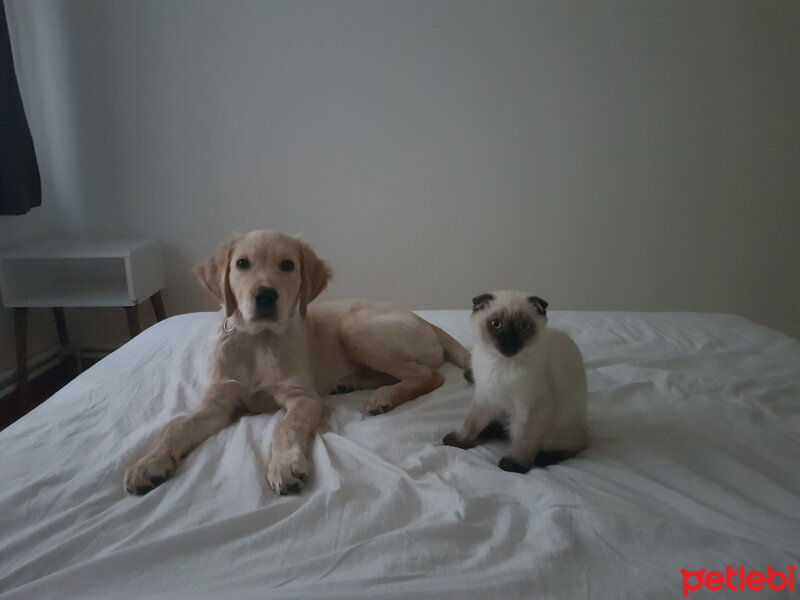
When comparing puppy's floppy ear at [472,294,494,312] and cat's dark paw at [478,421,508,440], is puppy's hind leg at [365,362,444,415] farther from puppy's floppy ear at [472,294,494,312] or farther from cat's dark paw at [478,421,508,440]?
puppy's floppy ear at [472,294,494,312]

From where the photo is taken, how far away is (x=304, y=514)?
2.76ft

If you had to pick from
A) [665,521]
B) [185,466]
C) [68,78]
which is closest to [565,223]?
[665,521]

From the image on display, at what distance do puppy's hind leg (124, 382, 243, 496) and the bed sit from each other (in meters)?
0.03

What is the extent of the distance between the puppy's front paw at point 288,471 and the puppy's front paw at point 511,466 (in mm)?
406

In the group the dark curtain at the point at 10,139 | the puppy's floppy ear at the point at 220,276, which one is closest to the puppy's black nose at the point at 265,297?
the puppy's floppy ear at the point at 220,276

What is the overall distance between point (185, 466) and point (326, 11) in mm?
2571

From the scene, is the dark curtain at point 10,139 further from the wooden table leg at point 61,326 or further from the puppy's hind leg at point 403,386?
the puppy's hind leg at point 403,386

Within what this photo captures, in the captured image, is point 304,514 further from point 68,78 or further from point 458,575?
point 68,78

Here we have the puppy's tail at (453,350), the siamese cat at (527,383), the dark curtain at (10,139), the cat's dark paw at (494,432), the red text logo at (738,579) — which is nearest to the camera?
the red text logo at (738,579)

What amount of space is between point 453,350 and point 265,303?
0.70 meters

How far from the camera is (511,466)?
1021 millimetres

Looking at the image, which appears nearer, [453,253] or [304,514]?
[304,514]

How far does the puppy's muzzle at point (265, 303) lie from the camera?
1.31 metres

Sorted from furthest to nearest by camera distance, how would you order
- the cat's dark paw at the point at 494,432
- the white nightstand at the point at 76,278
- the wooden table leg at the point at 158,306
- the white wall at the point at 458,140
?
the wooden table leg at the point at 158,306 → the white wall at the point at 458,140 → the white nightstand at the point at 76,278 → the cat's dark paw at the point at 494,432
